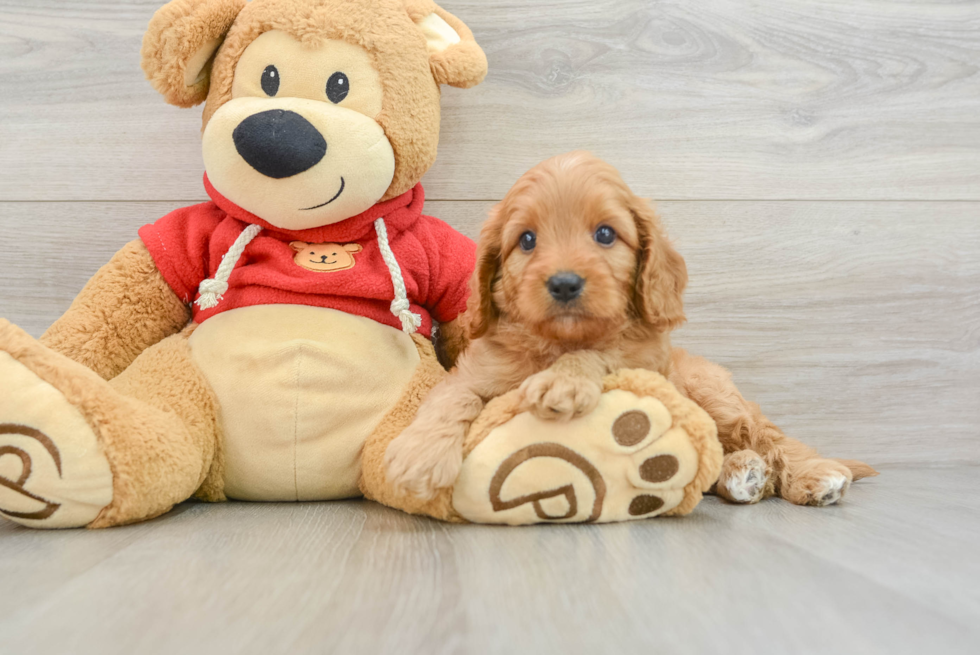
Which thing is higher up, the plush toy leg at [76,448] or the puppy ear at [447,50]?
the puppy ear at [447,50]

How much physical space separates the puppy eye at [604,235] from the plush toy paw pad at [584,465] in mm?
295

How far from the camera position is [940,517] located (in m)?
1.36

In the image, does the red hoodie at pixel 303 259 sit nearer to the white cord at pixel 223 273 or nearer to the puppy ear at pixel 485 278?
the white cord at pixel 223 273

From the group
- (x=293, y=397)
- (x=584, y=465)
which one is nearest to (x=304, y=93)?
(x=293, y=397)

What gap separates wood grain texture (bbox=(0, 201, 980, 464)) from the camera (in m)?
1.92

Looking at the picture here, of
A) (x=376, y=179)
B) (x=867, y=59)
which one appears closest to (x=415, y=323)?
(x=376, y=179)

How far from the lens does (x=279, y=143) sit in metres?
1.30

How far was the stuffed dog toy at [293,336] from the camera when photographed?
119cm

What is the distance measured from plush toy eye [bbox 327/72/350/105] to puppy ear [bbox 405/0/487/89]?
205 mm

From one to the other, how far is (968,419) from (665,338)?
1.14 metres

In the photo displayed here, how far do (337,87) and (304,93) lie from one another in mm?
66

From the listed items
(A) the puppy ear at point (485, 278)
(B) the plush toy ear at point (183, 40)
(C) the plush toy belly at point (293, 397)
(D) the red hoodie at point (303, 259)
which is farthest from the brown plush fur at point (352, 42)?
(C) the plush toy belly at point (293, 397)

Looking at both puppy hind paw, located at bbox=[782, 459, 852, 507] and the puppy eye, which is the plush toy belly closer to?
the puppy eye

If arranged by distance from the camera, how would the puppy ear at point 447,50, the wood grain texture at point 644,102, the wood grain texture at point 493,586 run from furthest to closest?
the wood grain texture at point 644,102
the puppy ear at point 447,50
the wood grain texture at point 493,586
